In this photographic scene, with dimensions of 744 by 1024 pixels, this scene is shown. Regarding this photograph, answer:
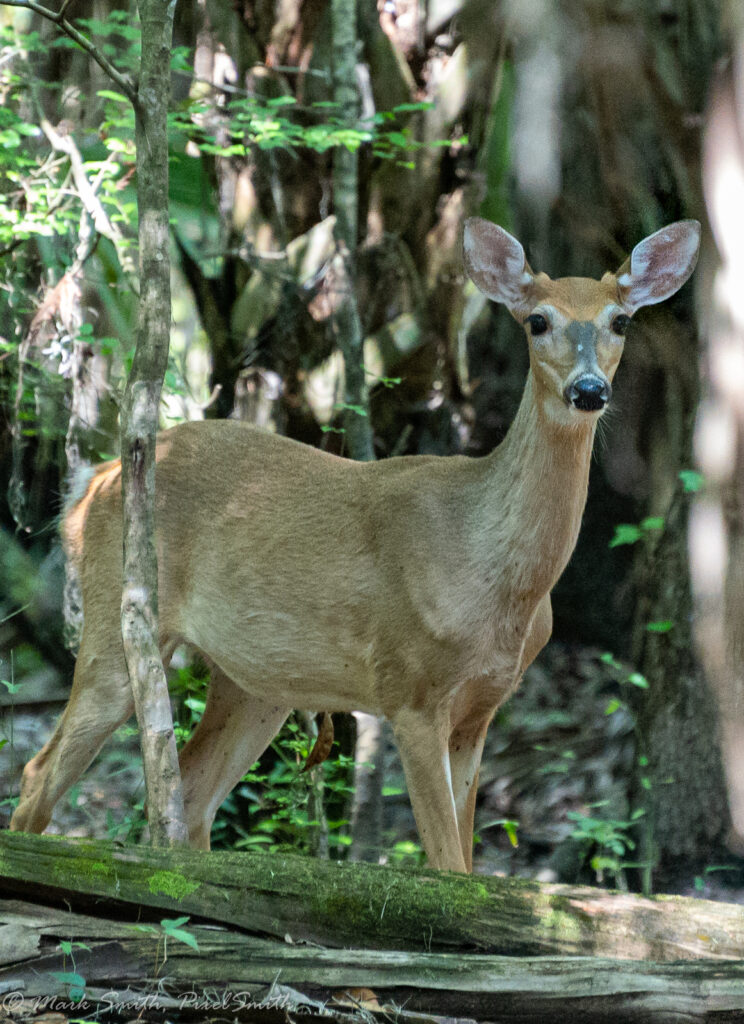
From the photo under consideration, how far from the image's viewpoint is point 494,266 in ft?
16.7

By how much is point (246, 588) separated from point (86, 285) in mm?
3834

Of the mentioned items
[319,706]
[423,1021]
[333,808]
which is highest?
[319,706]

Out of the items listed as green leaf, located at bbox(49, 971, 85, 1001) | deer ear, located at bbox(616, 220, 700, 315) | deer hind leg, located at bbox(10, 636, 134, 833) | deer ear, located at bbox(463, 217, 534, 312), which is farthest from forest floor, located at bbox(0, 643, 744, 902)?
green leaf, located at bbox(49, 971, 85, 1001)

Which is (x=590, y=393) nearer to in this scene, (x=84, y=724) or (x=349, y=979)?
(x=349, y=979)

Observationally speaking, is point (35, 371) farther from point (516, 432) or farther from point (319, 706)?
point (516, 432)

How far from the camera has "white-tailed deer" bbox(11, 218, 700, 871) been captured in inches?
195

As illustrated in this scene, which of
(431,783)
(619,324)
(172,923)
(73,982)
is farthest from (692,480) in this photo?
(73,982)

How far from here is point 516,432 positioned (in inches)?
201

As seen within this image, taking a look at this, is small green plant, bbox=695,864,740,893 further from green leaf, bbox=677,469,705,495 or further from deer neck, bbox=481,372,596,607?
deer neck, bbox=481,372,596,607

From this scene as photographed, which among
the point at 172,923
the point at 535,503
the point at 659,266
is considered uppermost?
the point at 659,266

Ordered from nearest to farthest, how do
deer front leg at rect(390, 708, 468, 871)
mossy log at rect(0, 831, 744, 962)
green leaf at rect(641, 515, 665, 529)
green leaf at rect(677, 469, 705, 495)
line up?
mossy log at rect(0, 831, 744, 962)
deer front leg at rect(390, 708, 468, 871)
green leaf at rect(677, 469, 705, 495)
green leaf at rect(641, 515, 665, 529)

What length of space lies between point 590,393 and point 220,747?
274cm

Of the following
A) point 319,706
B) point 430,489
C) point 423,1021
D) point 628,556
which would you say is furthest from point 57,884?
point 628,556

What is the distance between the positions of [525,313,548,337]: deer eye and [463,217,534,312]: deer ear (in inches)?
7.9
